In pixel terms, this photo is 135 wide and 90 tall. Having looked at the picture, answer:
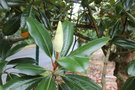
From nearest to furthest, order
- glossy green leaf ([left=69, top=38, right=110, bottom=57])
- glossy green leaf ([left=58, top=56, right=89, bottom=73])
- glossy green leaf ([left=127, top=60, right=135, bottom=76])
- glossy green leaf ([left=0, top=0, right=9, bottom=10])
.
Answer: glossy green leaf ([left=58, top=56, right=89, bottom=73]) < glossy green leaf ([left=69, top=38, right=110, bottom=57]) < glossy green leaf ([left=127, top=60, right=135, bottom=76]) < glossy green leaf ([left=0, top=0, right=9, bottom=10])

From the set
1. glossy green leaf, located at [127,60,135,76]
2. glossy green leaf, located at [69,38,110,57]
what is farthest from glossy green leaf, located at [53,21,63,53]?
glossy green leaf, located at [127,60,135,76]

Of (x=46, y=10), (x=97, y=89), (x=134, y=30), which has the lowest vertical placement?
(x=97, y=89)

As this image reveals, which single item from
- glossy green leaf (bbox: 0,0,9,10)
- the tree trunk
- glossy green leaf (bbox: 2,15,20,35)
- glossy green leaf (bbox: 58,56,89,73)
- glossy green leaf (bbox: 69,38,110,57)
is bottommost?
the tree trunk

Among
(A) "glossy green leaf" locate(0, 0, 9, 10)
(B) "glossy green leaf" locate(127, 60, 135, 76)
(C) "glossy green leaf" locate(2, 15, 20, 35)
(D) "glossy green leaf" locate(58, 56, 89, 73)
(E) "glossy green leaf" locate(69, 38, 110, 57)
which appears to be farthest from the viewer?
(C) "glossy green leaf" locate(2, 15, 20, 35)

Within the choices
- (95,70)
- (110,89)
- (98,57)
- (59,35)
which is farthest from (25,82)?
(98,57)

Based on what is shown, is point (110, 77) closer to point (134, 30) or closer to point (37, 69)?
point (134, 30)

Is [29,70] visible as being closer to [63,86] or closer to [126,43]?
[63,86]

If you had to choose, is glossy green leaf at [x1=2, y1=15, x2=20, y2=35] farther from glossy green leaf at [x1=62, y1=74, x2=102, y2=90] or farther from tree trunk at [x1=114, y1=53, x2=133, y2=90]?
tree trunk at [x1=114, y1=53, x2=133, y2=90]

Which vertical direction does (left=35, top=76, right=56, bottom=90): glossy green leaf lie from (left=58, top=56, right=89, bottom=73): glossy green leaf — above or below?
below

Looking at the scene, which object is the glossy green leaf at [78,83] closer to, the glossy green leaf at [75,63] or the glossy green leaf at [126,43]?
the glossy green leaf at [75,63]
